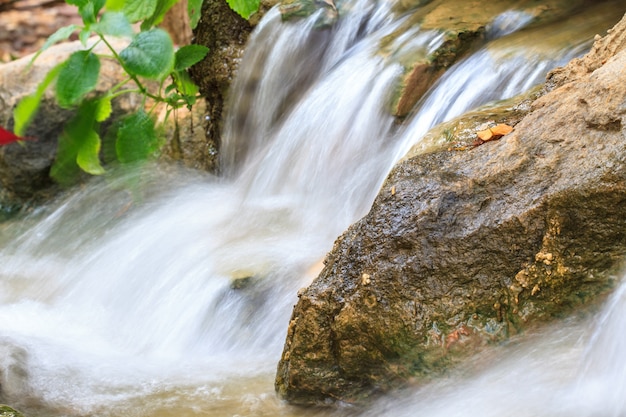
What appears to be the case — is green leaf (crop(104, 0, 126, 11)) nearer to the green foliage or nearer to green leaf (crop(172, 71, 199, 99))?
the green foliage

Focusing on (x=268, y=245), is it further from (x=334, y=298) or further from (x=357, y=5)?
(x=357, y=5)

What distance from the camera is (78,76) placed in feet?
7.02

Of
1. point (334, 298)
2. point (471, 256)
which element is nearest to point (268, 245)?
point (334, 298)

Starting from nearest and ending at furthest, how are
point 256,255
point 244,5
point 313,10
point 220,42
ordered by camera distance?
point 244,5 < point 256,255 < point 313,10 < point 220,42

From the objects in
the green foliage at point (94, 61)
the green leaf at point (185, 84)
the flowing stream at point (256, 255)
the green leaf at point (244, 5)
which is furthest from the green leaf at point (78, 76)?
the green leaf at point (185, 84)

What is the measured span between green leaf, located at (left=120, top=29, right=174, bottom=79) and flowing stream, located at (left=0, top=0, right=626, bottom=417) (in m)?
1.06

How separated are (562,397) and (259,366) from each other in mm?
1148

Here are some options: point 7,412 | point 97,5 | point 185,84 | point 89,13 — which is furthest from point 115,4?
point 185,84

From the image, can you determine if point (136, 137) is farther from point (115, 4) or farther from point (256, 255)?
point (115, 4)

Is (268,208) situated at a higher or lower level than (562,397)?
higher

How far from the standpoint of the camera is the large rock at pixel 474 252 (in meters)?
2.00

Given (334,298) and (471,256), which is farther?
(334,298)

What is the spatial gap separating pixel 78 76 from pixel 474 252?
1.14 m

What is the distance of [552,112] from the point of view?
223cm
